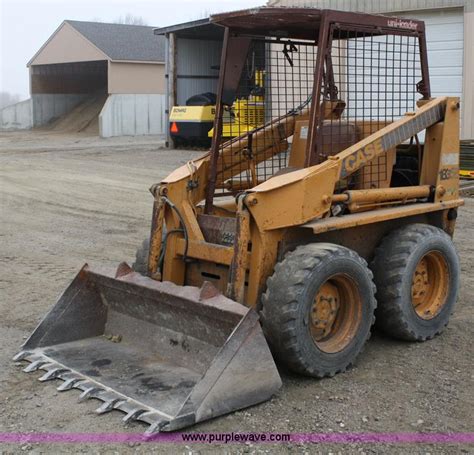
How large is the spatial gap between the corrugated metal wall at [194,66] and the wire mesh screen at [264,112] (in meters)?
16.5

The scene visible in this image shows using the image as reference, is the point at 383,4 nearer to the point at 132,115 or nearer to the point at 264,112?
the point at 264,112

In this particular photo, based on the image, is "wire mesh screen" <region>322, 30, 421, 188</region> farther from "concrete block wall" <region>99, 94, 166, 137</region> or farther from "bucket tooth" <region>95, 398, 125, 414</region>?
"concrete block wall" <region>99, 94, 166, 137</region>

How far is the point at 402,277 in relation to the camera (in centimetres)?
501

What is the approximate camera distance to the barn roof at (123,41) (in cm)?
3077

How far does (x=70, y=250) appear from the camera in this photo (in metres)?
8.34

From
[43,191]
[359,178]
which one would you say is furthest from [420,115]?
[43,191]

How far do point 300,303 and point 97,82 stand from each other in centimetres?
3562

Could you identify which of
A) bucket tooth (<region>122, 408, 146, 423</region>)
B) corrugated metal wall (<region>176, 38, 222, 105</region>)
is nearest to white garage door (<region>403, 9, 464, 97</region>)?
corrugated metal wall (<region>176, 38, 222, 105</region>)

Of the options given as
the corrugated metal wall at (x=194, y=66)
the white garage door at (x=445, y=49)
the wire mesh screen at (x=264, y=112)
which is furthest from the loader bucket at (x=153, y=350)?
the corrugated metal wall at (x=194, y=66)

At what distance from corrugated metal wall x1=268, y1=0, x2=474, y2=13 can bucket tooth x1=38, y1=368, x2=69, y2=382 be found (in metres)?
11.8

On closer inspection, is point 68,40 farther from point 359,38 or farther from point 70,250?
point 359,38

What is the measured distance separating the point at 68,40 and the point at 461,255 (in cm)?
2840

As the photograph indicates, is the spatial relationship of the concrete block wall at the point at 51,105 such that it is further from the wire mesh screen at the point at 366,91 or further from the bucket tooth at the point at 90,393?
the bucket tooth at the point at 90,393

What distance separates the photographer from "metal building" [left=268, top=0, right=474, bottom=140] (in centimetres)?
1400
